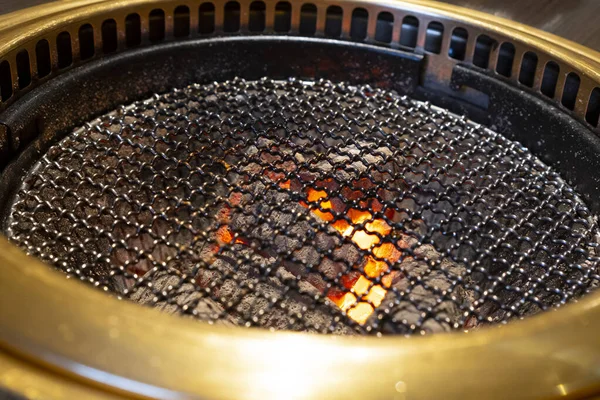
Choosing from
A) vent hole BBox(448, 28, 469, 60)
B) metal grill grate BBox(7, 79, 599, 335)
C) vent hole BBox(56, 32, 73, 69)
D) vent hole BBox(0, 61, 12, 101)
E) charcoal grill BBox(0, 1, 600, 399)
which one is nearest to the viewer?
charcoal grill BBox(0, 1, 600, 399)

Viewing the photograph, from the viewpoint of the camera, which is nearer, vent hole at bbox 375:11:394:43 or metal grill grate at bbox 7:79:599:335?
metal grill grate at bbox 7:79:599:335

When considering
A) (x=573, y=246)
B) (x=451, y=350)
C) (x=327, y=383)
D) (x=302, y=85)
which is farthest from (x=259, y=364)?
(x=302, y=85)

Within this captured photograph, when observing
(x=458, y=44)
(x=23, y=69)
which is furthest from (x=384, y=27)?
(x=23, y=69)

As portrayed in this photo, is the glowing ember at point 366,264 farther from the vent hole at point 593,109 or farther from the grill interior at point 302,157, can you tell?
the vent hole at point 593,109

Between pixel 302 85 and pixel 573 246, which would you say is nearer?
pixel 573 246

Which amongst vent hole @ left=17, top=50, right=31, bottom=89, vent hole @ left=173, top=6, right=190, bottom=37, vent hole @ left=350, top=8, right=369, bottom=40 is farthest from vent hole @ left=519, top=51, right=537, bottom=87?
vent hole @ left=17, top=50, right=31, bottom=89

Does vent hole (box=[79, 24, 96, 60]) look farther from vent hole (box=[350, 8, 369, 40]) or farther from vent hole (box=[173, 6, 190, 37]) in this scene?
vent hole (box=[350, 8, 369, 40])

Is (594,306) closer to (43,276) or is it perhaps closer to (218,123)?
(43,276)

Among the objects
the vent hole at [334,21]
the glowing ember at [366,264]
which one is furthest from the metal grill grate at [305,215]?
the vent hole at [334,21]
